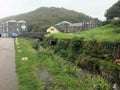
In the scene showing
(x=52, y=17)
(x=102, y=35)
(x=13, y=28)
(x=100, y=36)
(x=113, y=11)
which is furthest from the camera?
(x=52, y=17)

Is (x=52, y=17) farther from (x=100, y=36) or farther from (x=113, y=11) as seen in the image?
(x=100, y=36)

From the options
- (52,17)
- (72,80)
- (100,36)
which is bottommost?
(72,80)

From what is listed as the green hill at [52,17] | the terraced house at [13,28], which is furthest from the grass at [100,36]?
the green hill at [52,17]

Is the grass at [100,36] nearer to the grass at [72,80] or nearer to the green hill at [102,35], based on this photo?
the green hill at [102,35]

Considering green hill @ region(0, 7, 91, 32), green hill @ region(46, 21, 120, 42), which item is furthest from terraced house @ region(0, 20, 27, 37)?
green hill @ region(46, 21, 120, 42)

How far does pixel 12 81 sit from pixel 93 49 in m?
15.0

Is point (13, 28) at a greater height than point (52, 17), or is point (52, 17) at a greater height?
point (52, 17)

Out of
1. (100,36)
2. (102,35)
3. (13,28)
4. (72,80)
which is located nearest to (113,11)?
(102,35)

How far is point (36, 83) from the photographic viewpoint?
15.5m

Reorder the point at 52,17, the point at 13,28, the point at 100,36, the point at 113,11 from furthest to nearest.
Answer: the point at 52,17, the point at 13,28, the point at 113,11, the point at 100,36

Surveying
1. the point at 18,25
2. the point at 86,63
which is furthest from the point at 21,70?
the point at 18,25

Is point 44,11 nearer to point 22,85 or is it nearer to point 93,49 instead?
point 93,49

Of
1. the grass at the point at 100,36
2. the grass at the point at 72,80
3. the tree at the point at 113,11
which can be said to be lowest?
the grass at the point at 72,80

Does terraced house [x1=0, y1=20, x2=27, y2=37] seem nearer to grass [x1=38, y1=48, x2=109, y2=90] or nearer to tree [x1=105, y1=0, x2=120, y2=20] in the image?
tree [x1=105, y1=0, x2=120, y2=20]
